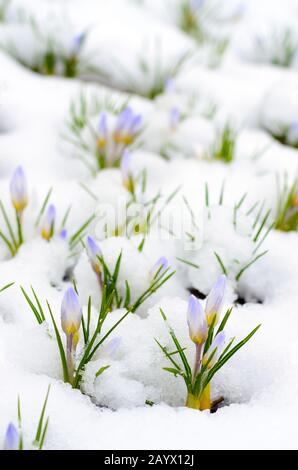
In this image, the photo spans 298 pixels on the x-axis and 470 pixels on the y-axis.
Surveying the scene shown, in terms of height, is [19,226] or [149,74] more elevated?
[149,74]

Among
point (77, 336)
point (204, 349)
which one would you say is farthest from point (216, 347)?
point (77, 336)

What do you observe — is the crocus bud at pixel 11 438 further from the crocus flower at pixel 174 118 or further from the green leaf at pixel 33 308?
the crocus flower at pixel 174 118

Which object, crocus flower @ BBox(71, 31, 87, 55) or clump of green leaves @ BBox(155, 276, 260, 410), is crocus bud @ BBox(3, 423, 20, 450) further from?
crocus flower @ BBox(71, 31, 87, 55)

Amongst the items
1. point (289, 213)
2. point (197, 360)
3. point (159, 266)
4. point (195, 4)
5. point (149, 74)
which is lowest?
point (197, 360)

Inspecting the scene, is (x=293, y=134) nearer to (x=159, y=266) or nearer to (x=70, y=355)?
(x=159, y=266)

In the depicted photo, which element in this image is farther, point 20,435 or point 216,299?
point 216,299

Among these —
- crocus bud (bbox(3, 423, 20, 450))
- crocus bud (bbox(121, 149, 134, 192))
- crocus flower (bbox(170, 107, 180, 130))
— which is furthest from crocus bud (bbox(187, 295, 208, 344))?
crocus flower (bbox(170, 107, 180, 130))

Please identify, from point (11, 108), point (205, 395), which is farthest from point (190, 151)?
point (205, 395)
